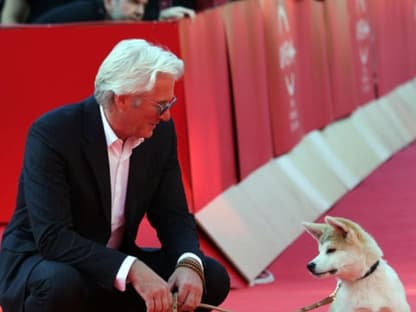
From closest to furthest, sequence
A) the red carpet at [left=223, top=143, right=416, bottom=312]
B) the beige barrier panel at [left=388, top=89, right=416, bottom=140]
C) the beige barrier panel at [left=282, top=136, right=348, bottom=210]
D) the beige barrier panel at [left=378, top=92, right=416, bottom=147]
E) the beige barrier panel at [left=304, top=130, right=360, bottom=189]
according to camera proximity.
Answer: the red carpet at [left=223, top=143, right=416, bottom=312]
the beige barrier panel at [left=282, top=136, right=348, bottom=210]
the beige barrier panel at [left=304, top=130, right=360, bottom=189]
the beige barrier panel at [left=378, top=92, right=416, bottom=147]
the beige barrier panel at [left=388, top=89, right=416, bottom=140]

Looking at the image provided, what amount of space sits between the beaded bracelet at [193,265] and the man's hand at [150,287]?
0.13 m

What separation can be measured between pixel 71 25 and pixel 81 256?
2.38 meters

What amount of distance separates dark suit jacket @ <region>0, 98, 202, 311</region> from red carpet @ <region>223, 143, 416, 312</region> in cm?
147

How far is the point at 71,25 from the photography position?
629 centimetres

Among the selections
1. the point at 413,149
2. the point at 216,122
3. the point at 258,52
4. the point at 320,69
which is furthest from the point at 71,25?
the point at 413,149

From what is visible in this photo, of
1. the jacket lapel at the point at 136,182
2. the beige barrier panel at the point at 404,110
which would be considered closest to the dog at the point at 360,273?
the jacket lapel at the point at 136,182

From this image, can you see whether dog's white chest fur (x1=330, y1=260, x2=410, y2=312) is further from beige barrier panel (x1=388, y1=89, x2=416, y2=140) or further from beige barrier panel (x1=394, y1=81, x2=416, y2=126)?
beige barrier panel (x1=394, y1=81, x2=416, y2=126)

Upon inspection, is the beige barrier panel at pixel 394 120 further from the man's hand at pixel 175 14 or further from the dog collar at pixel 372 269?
the dog collar at pixel 372 269

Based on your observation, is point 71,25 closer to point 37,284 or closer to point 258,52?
point 258,52

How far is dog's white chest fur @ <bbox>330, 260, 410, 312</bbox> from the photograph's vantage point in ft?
14.4

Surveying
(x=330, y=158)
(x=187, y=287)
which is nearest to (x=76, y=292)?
(x=187, y=287)

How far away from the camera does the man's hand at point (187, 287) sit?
13.6ft

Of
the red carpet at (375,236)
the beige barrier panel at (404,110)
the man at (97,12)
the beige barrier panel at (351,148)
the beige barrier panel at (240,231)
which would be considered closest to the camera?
the red carpet at (375,236)

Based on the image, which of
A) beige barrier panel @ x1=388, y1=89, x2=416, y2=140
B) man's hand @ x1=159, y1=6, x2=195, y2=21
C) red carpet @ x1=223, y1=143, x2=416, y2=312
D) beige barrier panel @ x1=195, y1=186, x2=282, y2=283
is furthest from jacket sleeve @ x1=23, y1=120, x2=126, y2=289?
beige barrier panel @ x1=388, y1=89, x2=416, y2=140
